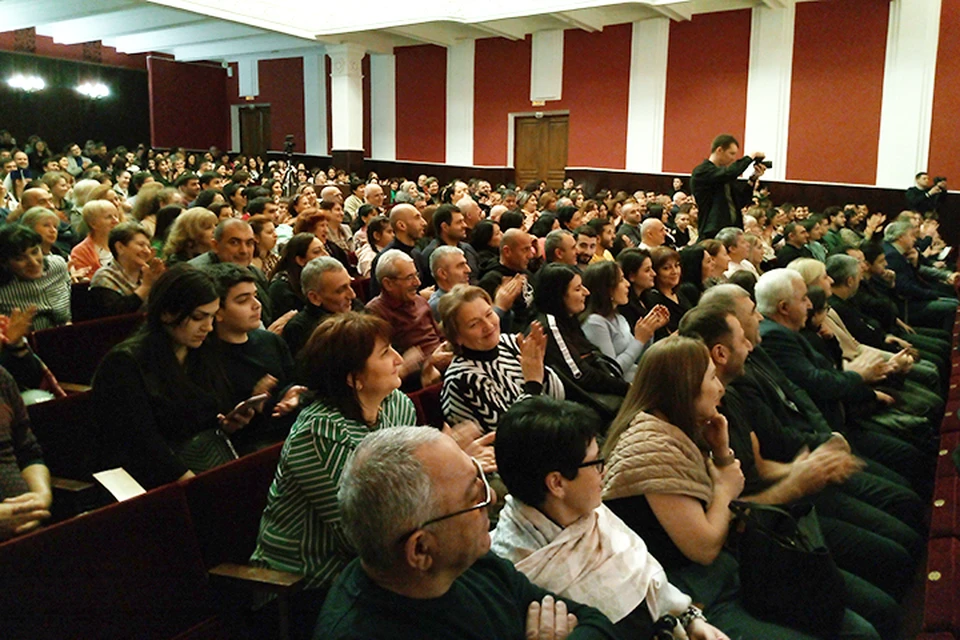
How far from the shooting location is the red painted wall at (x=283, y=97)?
1734cm

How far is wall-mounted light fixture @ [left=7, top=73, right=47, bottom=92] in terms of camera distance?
16.1 meters

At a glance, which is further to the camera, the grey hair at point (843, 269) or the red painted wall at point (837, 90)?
the red painted wall at point (837, 90)

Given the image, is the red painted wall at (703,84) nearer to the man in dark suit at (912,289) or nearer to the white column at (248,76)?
the man in dark suit at (912,289)

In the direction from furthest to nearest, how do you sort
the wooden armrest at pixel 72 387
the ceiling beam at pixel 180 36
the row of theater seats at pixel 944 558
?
the ceiling beam at pixel 180 36 → the wooden armrest at pixel 72 387 → the row of theater seats at pixel 944 558

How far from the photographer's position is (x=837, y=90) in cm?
1127

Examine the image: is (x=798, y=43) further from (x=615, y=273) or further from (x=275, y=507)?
(x=275, y=507)

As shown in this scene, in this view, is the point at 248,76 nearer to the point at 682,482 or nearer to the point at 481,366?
the point at 481,366

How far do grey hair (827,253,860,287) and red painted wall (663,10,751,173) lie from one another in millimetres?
8027

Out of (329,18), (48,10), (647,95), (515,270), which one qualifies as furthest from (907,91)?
(48,10)

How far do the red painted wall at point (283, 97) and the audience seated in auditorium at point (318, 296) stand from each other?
15040mm

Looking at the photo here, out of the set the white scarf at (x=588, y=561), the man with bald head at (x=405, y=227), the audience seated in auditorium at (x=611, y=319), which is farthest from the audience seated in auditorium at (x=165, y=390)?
the man with bald head at (x=405, y=227)

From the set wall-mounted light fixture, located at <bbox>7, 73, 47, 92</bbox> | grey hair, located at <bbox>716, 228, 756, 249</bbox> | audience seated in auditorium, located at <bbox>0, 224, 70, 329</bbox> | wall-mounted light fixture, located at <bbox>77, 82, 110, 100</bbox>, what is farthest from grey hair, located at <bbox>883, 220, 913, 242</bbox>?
wall-mounted light fixture, located at <bbox>77, 82, 110, 100</bbox>

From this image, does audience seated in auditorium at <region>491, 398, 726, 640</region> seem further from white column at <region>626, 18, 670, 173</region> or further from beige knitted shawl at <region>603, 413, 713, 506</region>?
white column at <region>626, 18, 670, 173</region>

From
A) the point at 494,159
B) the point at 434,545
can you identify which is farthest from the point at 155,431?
the point at 494,159
